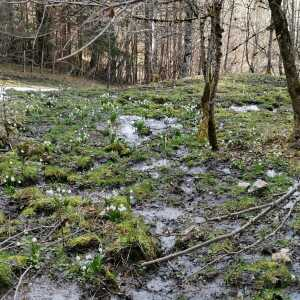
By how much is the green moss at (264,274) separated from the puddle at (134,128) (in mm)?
5655

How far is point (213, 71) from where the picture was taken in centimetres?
957

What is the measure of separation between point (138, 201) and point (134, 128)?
4835 mm

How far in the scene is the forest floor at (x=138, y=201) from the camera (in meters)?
5.24

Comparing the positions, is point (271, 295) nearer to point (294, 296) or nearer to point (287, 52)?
point (294, 296)

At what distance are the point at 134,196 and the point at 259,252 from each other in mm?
2457

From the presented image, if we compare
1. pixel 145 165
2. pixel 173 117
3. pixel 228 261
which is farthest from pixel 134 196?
pixel 173 117

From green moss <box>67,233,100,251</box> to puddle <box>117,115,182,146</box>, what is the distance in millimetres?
4898

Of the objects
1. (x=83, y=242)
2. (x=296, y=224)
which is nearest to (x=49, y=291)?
(x=83, y=242)

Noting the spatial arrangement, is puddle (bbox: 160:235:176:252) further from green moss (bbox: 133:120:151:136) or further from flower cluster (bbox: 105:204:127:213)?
green moss (bbox: 133:120:151:136)

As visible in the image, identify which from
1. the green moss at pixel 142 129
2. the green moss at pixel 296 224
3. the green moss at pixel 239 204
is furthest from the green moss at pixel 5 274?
the green moss at pixel 142 129

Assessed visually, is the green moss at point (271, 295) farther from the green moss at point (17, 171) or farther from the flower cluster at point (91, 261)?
the green moss at point (17, 171)

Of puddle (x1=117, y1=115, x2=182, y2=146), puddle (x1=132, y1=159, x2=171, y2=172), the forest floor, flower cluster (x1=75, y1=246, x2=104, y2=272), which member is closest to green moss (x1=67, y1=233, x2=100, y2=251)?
the forest floor

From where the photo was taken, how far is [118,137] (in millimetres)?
11227

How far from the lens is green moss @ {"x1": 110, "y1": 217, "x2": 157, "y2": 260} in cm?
573
